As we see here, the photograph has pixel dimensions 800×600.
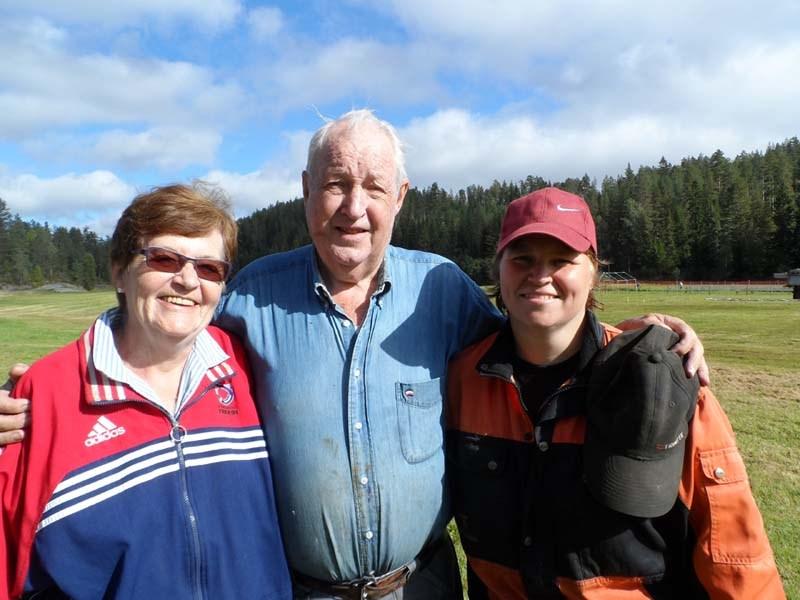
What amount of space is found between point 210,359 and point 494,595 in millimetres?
1795

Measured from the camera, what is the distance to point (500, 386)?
2.78m

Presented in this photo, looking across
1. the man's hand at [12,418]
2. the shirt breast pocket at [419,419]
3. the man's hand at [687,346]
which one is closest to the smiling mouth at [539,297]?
the man's hand at [687,346]

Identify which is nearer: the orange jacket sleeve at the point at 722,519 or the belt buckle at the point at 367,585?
the orange jacket sleeve at the point at 722,519

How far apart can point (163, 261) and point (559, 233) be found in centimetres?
173

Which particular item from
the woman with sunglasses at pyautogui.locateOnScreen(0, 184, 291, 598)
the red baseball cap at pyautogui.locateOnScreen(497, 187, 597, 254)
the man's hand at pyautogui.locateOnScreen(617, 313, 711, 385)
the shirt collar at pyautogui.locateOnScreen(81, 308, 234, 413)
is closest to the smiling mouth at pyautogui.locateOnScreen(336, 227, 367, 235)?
the woman with sunglasses at pyautogui.locateOnScreen(0, 184, 291, 598)

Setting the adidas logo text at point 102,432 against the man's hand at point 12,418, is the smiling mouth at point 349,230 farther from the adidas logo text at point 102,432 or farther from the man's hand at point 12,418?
the man's hand at point 12,418

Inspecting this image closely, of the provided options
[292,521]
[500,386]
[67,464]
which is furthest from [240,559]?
[500,386]

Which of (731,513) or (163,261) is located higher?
(163,261)

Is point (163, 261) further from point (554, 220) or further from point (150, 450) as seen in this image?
point (554, 220)

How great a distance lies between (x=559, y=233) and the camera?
8.45 ft

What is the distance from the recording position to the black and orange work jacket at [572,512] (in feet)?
7.66

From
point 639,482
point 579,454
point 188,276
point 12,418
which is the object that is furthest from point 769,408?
point 12,418

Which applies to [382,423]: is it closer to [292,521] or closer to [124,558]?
[292,521]

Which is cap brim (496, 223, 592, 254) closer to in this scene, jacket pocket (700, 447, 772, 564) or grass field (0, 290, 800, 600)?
jacket pocket (700, 447, 772, 564)
